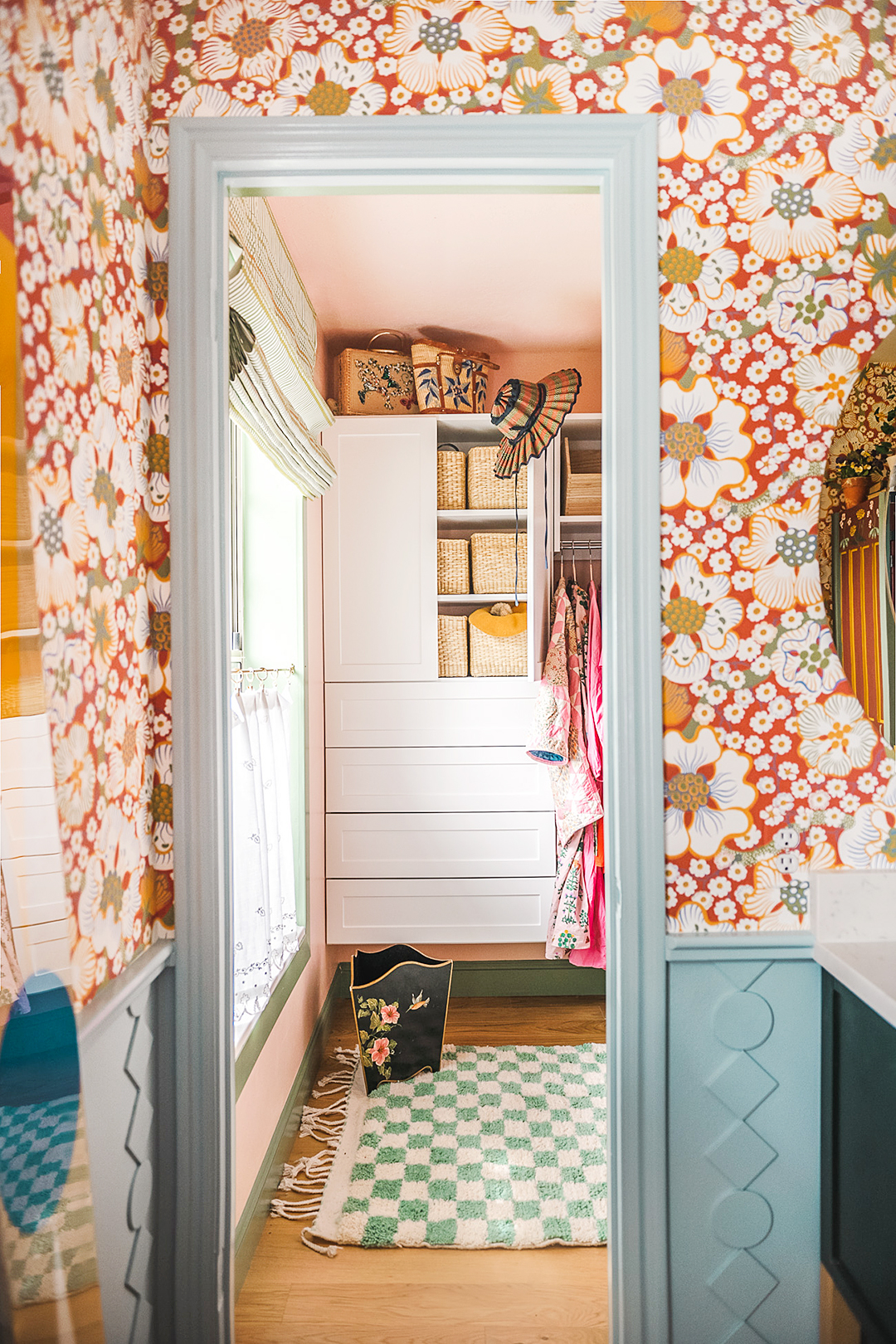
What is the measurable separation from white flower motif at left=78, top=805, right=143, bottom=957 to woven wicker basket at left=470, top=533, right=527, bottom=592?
84.7 inches

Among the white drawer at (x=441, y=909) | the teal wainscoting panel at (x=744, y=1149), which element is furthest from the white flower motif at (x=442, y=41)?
the white drawer at (x=441, y=909)

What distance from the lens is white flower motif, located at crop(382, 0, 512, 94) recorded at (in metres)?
1.34

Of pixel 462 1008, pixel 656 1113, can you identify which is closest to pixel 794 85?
pixel 656 1113

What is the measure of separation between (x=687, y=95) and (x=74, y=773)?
56.7 inches

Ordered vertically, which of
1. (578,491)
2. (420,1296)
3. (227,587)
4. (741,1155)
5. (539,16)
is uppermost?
(539,16)

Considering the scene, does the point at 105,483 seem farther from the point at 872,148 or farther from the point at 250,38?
the point at 872,148

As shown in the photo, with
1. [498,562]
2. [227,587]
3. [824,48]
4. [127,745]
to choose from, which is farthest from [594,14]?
[498,562]

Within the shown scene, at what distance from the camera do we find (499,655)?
3.21 meters

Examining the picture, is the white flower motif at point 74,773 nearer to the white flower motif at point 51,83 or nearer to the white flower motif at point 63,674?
the white flower motif at point 63,674

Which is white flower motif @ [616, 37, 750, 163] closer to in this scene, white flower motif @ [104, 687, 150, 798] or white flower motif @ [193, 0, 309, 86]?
white flower motif @ [193, 0, 309, 86]

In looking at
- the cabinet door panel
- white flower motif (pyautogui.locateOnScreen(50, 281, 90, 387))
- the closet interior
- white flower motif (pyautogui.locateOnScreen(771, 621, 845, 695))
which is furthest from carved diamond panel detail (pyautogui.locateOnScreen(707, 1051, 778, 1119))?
the cabinet door panel

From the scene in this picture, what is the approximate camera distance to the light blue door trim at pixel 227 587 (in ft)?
4.37

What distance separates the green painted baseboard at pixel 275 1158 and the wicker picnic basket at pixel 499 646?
1.43m

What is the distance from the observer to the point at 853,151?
1.36 meters
